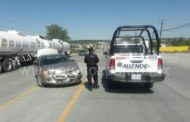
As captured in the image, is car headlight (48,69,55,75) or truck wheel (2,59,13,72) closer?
car headlight (48,69,55,75)

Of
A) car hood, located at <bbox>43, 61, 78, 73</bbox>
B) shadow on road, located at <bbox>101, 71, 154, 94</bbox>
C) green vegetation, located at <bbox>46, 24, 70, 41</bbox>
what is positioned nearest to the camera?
shadow on road, located at <bbox>101, 71, 154, 94</bbox>

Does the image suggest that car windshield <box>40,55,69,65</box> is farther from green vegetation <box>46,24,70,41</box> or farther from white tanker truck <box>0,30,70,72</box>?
green vegetation <box>46,24,70,41</box>

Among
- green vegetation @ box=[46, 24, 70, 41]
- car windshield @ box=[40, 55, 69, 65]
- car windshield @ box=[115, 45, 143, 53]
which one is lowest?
car windshield @ box=[40, 55, 69, 65]

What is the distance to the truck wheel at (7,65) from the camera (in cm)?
2629

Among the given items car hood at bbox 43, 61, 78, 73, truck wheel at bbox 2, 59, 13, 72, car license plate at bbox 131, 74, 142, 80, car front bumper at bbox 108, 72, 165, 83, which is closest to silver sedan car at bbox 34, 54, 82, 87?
car hood at bbox 43, 61, 78, 73

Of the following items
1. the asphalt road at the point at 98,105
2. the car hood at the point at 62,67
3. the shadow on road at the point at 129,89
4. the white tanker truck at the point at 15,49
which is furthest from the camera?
the white tanker truck at the point at 15,49

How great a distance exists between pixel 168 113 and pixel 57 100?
12.7 ft

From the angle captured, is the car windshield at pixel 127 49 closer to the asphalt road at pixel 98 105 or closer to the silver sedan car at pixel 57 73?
the silver sedan car at pixel 57 73

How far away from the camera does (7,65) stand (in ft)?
88.4

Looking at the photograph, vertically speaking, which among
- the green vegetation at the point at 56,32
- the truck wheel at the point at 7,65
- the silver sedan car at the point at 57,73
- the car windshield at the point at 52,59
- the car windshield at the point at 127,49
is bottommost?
the truck wheel at the point at 7,65

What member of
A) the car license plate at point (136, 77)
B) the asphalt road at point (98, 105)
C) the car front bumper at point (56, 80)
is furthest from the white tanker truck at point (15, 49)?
the car license plate at point (136, 77)

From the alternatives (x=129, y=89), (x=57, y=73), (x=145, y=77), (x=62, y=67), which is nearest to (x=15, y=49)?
(x=62, y=67)

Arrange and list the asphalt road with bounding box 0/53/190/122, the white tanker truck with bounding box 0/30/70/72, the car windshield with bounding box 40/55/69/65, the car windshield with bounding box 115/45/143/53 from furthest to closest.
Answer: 1. the white tanker truck with bounding box 0/30/70/72
2. the car windshield with bounding box 115/45/143/53
3. the car windshield with bounding box 40/55/69/65
4. the asphalt road with bounding box 0/53/190/122

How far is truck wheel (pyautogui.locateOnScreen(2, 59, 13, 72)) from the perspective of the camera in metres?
26.3
